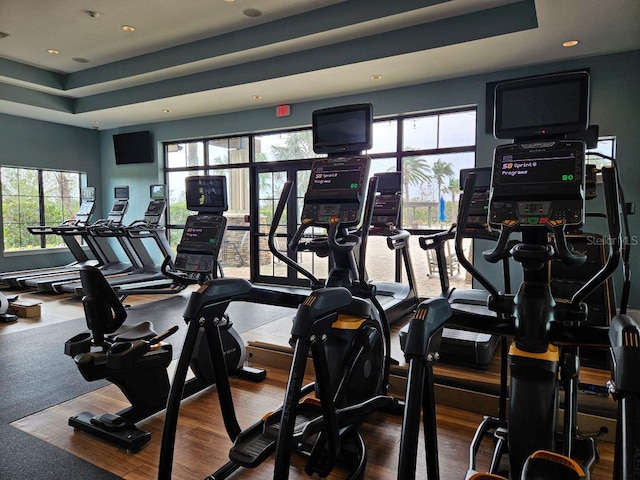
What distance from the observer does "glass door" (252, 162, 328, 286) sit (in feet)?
24.9

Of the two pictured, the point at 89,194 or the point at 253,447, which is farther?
the point at 89,194

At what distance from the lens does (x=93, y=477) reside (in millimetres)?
2189

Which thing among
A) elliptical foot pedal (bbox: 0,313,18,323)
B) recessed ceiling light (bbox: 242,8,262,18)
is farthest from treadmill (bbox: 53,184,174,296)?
recessed ceiling light (bbox: 242,8,262,18)

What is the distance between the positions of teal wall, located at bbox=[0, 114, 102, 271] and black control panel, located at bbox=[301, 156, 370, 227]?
27.0 ft

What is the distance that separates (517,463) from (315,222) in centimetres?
166

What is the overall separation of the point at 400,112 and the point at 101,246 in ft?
20.2

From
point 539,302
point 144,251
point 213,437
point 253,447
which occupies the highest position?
point 539,302

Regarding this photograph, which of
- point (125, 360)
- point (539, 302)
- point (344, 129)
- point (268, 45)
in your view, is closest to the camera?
point (539, 302)

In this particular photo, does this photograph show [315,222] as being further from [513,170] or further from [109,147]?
[109,147]

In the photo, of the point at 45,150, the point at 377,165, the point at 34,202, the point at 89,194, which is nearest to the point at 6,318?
the point at 89,194

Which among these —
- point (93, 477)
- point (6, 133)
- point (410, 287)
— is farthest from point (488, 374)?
point (6, 133)

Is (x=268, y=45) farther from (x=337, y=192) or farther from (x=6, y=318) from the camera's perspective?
(x=6, y=318)

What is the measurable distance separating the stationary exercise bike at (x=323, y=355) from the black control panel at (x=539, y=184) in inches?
32.6

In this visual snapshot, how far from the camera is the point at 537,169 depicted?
1891 millimetres
